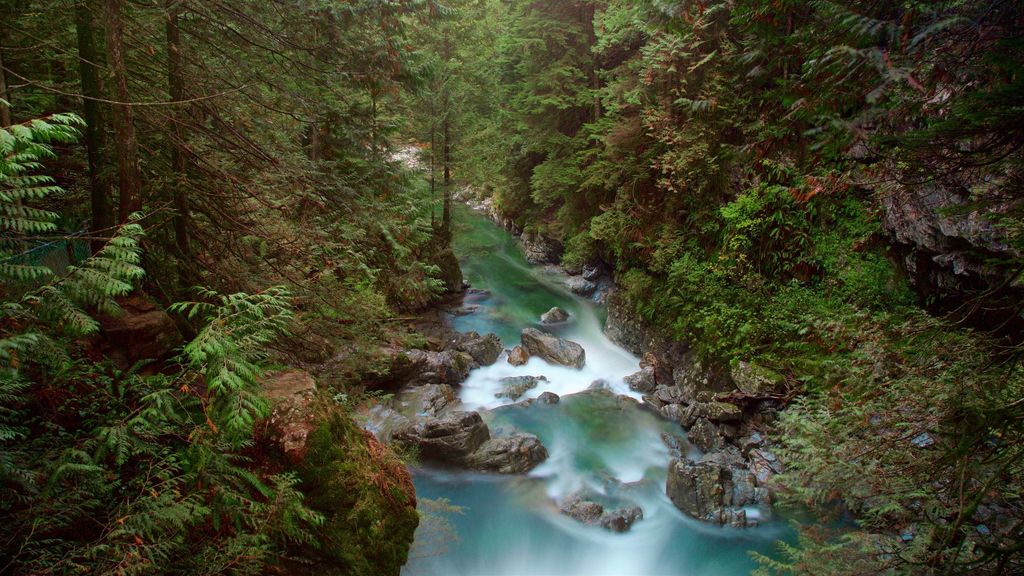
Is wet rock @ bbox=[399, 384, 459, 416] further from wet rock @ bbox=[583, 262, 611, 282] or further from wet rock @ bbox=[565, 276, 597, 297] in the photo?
wet rock @ bbox=[583, 262, 611, 282]

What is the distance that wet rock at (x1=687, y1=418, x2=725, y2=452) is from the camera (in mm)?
10234

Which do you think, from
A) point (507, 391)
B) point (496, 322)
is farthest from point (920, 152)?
point (496, 322)

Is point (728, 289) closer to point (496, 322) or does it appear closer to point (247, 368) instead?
point (496, 322)

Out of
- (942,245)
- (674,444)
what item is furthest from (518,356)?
(942,245)

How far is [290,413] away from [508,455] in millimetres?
6288

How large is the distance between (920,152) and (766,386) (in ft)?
24.2

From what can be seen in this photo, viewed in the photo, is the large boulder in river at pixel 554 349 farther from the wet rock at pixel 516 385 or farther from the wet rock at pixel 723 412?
the wet rock at pixel 723 412

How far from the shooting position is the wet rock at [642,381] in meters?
13.0

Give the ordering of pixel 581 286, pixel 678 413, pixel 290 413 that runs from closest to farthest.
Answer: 1. pixel 290 413
2. pixel 678 413
3. pixel 581 286

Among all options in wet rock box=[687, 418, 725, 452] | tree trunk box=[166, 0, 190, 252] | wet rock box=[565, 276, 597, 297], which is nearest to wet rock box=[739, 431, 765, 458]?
wet rock box=[687, 418, 725, 452]

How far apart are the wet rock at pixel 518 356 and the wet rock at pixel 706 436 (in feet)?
17.6

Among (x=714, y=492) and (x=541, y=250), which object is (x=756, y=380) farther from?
(x=541, y=250)

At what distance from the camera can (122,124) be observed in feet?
16.1

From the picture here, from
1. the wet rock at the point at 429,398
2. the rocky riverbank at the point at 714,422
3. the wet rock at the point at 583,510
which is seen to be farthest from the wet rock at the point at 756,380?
the wet rock at the point at 429,398
